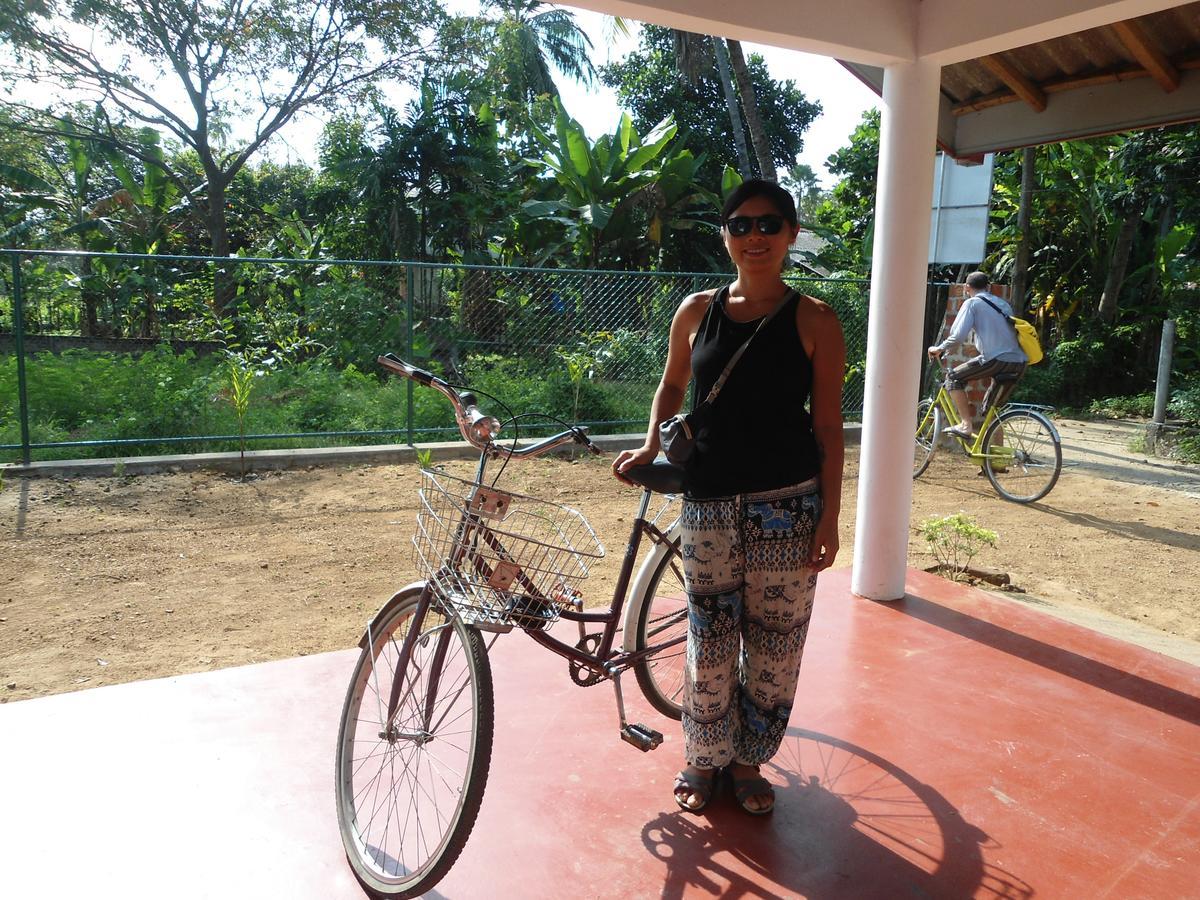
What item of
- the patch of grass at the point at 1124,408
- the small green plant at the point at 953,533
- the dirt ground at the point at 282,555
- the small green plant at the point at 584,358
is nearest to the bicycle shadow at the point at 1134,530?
the dirt ground at the point at 282,555

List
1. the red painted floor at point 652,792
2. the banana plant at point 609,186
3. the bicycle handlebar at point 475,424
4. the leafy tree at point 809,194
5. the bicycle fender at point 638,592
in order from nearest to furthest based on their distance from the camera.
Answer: the bicycle handlebar at point 475,424
the red painted floor at point 652,792
the bicycle fender at point 638,592
the banana plant at point 609,186
the leafy tree at point 809,194

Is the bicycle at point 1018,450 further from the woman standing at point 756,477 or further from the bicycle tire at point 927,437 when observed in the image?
the woman standing at point 756,477

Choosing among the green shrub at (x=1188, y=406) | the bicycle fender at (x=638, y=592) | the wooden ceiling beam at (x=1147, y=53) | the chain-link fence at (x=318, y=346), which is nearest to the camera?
the bicycle fender at (x=638, y=592)

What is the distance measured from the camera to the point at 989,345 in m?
7.79

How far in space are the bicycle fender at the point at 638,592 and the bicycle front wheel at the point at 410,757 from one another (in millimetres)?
615

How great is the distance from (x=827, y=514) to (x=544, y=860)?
118 centimetres

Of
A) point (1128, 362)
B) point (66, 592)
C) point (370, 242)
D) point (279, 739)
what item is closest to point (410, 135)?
point (370, 242)

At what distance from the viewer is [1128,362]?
1521cm

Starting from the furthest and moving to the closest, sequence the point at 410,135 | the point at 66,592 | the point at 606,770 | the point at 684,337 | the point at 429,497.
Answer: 1. the point at 410,135
2. the point at 66,592
3. the point at 606,770
4. the point at 684,337
5. the point at 429,497

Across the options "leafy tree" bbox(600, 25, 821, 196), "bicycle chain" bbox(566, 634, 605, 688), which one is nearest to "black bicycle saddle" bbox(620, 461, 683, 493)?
"bicycle chain" bbox(566, 634, 605, 688)

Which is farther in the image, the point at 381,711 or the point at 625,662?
the point at 625,662

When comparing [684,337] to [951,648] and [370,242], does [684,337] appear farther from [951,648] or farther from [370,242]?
[370,242]

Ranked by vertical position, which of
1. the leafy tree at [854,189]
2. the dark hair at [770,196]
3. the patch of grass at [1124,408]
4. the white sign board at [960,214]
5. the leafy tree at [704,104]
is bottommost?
the patch of grass at [1124,408]

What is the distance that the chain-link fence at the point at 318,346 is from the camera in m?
7.74
